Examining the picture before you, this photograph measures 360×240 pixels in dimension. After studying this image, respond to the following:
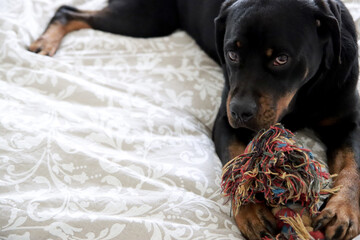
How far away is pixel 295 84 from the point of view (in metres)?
1.53

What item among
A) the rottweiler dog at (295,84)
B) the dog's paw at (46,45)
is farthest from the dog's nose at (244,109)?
the dog's paw at (46,45)

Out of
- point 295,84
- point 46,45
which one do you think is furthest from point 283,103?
point 46,45

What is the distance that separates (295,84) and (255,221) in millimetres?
544

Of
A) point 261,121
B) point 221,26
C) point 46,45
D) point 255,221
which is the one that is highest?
point 221,26

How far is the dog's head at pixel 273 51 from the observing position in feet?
4.75

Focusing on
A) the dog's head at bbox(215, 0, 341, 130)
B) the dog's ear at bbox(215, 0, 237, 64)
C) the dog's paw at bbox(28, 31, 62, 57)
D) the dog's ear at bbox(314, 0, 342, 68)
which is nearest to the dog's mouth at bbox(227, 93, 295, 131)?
the dog's head at bbox(215, 0, 341, 130)

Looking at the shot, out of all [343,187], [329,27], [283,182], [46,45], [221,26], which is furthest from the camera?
[46,45]

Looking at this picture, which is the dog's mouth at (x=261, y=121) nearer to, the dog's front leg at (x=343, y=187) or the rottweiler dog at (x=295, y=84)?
the rottweiler dog at (x=295, y=84)

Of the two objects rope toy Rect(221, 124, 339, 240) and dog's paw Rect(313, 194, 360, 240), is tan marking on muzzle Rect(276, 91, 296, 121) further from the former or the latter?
dog's paw Rect(313, 194, 360, 240)

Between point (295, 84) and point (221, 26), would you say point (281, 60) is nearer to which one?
point (295, 84)

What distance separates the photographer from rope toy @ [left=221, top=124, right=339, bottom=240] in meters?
1.19

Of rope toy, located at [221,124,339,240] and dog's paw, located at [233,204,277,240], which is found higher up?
rope toy, located at [221,124,339,240]

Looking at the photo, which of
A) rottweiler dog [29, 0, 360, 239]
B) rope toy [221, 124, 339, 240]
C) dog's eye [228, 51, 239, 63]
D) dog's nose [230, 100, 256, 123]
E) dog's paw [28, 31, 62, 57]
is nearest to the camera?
rope toy [221, 124, 339, 240]

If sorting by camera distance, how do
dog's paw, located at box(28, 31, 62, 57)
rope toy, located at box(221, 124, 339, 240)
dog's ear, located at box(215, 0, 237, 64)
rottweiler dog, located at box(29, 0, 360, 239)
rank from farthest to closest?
dog's paw, located at box(28, 31, 62, 57), dog's ear, located at box(215, 0, 237, 64), rottweiler dog, located at box(29, 0, 360, 239), rope toy, located at box(221, 124, 339, 240)
